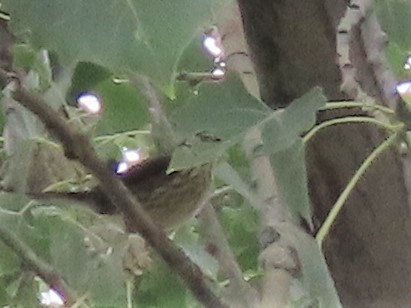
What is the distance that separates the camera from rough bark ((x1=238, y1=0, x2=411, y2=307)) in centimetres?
65

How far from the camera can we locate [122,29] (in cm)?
33

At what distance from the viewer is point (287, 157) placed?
52 centimetres

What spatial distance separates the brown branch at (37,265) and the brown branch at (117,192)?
17cm

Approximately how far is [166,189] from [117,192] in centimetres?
38

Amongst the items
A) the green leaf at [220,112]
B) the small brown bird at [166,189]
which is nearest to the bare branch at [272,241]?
the green leaf at [220,112]

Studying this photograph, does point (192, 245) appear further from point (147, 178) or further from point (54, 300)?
point (54, 300)

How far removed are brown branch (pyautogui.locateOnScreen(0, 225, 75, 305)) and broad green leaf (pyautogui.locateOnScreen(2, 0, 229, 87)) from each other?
308 millimetres

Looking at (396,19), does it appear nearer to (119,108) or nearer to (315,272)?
(315,272)

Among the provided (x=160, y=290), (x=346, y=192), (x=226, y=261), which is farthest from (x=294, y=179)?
(x=160, y=290)

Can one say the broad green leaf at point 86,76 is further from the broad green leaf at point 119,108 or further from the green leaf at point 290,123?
the green leaf at point 290,123

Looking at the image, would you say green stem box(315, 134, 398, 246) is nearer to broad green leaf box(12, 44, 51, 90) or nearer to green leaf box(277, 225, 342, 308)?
green leaf box(277, 225, 342, 308)

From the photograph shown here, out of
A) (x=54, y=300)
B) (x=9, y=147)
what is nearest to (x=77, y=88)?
(x=9, y=147)

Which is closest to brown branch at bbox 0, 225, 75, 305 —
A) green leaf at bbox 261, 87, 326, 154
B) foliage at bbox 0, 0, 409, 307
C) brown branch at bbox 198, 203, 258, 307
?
foliage at bbox 0, 0, 409, 307

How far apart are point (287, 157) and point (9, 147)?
9.1 inches
